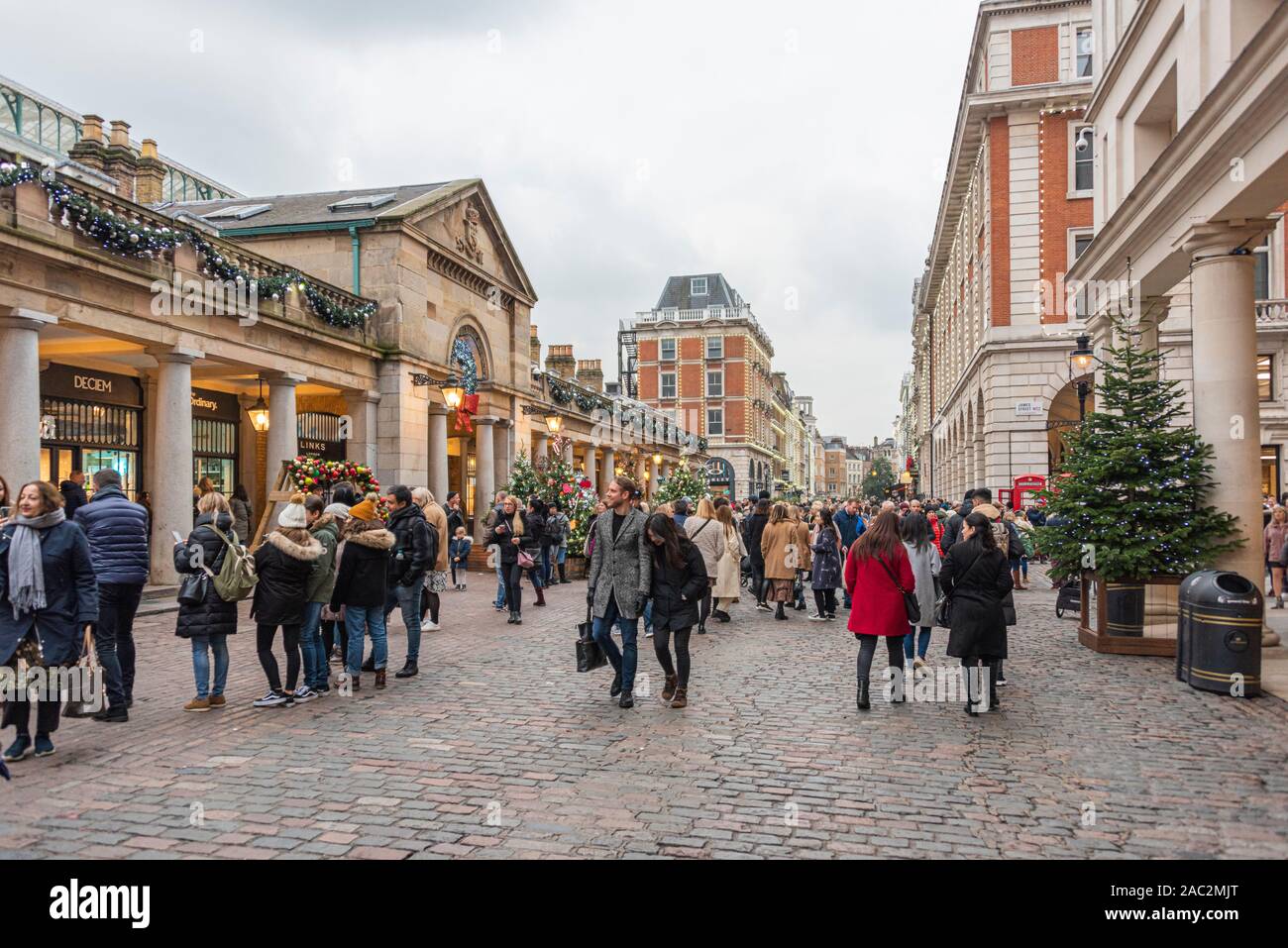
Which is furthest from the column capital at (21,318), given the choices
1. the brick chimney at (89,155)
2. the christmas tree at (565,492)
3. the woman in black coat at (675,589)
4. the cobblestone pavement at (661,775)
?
the brick chimney at (89,155)

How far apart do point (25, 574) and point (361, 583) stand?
289 cm

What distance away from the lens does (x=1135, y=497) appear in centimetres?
1069

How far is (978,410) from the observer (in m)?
33.5

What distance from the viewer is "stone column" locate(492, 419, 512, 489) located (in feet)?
94.2

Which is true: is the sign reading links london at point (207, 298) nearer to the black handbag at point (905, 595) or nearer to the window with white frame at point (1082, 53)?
the black handbag at point (905, 595)

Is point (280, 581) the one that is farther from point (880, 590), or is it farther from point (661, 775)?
point (880, 590)

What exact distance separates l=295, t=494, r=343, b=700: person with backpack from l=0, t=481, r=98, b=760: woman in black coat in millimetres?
1867

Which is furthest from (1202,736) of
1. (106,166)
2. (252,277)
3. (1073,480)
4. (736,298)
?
(736,298)

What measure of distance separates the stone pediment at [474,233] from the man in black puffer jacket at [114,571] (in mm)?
16478

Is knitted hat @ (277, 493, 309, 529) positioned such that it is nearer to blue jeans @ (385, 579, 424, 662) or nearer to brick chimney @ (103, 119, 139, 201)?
blue jeans @ (385, 579, 424, 662)

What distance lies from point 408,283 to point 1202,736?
20.2 m

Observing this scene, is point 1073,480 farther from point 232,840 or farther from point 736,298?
point 736,298

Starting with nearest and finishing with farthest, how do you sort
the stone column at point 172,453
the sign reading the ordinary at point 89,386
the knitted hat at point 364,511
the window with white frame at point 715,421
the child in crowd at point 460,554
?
the knitted hat at point 364,511 → the stone column at point 172,453 → the sign reading the ordinary at point 89,386 → the child in crowd at point 460,554 → the window with white frame at point 715,421

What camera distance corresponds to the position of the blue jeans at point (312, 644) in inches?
320
